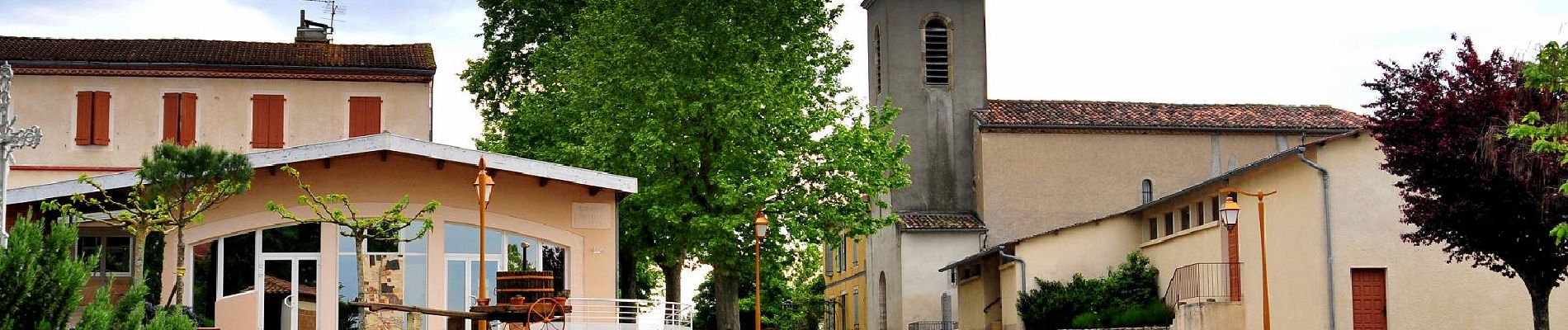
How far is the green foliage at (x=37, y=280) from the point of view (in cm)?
1579

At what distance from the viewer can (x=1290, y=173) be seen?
3134 cm

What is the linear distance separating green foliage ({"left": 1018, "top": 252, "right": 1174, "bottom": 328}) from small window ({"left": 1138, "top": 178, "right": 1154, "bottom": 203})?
39.6 ft

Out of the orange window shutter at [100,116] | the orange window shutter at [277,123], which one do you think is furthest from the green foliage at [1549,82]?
the orange window shutter at [100,116]

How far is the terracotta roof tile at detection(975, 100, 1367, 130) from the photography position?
5097cm

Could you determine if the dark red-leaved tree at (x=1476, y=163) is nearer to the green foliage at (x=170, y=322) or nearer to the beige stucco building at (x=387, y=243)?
the beige stucco building at (x=387, y=243)

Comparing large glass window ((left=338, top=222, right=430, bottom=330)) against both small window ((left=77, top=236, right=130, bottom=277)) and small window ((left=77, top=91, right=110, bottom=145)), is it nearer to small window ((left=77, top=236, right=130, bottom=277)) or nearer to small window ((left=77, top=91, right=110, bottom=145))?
small window ((left=77, top=236, right=130, bottom=277))

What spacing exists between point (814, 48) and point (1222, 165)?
20714 mm

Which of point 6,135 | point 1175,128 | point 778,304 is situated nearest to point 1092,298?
point 1175,128

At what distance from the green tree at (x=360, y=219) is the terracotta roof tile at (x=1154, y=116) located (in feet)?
87.2

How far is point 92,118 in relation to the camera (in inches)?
1358

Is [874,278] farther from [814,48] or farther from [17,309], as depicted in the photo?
[17,309]

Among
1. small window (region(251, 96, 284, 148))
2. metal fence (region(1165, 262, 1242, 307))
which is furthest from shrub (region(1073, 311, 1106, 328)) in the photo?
small window (region(251, 96, 284, 148))

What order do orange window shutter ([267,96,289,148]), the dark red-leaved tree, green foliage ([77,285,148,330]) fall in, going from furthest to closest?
orange window shutter ([267,96,289,148])
the dark red-leaved tree
green foliage ([77,285,148,330])

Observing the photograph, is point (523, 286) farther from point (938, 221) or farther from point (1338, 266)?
point (938, 221)
